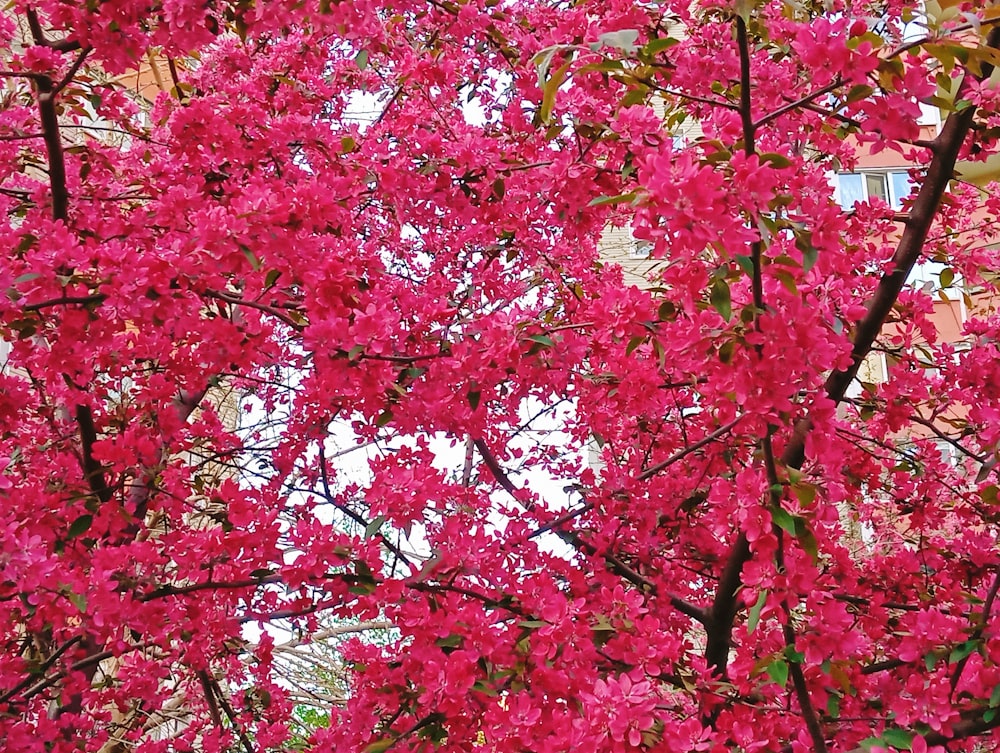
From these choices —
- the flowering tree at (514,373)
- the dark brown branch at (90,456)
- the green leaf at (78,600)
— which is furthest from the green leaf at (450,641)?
the dark brown branch at (90,456)

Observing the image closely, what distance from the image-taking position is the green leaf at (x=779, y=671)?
2.01 metres

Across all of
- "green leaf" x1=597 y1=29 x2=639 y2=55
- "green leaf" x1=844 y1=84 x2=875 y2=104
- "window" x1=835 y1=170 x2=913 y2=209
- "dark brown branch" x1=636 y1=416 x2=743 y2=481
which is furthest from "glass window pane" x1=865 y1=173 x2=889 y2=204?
"green leaf" x1=597 y1=29 x2=639 y2=55

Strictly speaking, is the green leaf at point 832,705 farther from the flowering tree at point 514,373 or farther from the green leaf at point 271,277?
the green leaf at point 271,277

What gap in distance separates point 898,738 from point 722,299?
3.98ft

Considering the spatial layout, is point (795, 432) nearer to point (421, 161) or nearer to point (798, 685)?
point (798, 685)

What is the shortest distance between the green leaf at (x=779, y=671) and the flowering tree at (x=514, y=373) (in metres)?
0.01

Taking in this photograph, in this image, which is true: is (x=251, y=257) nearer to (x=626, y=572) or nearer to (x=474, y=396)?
(x=474, y=396)

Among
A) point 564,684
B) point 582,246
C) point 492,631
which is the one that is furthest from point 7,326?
point 582,246

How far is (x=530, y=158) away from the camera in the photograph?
132 inches

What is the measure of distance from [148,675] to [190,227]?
183 centimetres

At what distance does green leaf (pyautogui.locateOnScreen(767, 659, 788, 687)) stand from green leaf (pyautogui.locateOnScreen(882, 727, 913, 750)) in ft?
1.08

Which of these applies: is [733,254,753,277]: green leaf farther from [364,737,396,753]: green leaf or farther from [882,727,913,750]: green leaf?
[364,737,396,753]: green leaf

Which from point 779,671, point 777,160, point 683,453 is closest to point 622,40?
point 777,160

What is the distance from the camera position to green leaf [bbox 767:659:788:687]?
2.01 meters
